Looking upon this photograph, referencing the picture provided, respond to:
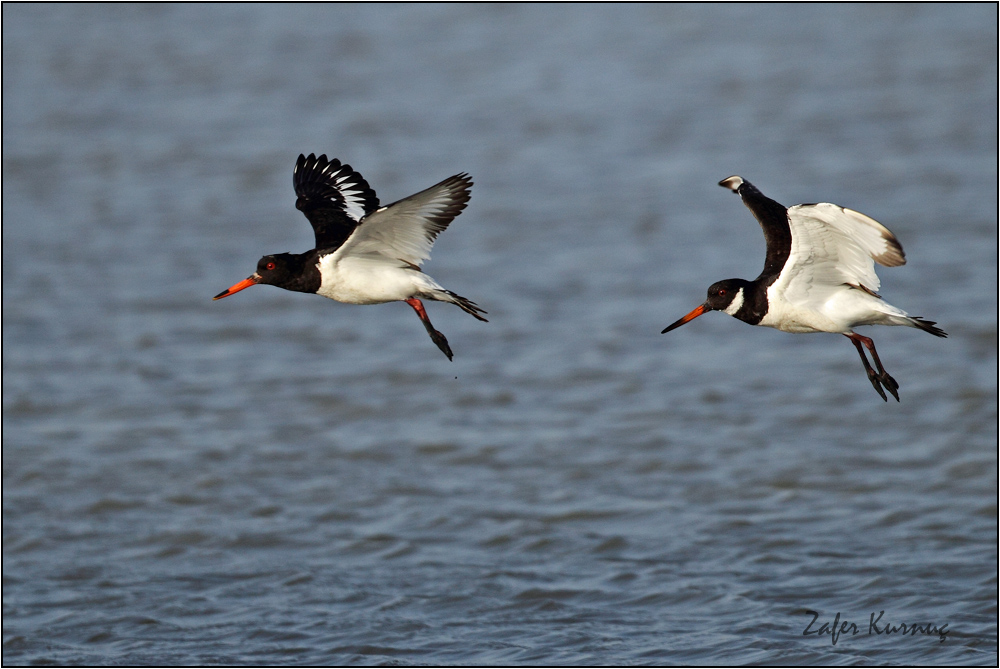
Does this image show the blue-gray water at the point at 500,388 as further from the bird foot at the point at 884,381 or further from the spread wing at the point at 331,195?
the spread wing at the point at 331,195

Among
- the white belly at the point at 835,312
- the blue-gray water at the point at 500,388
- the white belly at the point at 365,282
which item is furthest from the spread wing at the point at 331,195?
the blue-gray water at the point at 500,388

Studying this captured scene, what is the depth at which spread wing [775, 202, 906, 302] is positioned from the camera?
6.57 meters

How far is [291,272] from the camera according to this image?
7066mm

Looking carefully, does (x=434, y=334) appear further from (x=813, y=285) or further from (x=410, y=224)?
(x=813, y=285)

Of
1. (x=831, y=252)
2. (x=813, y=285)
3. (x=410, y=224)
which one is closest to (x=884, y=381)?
(x=813, y=285)

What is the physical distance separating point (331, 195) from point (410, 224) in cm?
159

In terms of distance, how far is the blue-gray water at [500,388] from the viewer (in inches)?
501

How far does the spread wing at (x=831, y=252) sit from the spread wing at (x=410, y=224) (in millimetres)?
1694

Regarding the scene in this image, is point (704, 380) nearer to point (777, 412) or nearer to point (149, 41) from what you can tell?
point (777, 412)

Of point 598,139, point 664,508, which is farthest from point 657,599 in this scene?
point 598,139

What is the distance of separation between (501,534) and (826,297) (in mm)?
7957

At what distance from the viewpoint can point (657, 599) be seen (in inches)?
498

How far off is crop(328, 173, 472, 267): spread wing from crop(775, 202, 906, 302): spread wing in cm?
169
